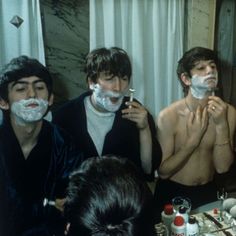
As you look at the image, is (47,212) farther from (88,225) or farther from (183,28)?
(183,28)

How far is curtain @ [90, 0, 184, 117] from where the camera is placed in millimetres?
1044

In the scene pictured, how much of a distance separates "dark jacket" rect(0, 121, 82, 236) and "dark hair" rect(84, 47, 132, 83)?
0.22 meters

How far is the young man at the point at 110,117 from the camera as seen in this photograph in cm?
101

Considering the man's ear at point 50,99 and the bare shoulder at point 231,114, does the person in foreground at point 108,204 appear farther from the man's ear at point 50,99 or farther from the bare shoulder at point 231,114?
the bare shoulder at point 231,114

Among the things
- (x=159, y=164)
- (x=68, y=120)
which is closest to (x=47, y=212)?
(x=68, y=120)

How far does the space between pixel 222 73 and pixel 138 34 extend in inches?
12.8

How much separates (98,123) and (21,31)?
15.3 inches

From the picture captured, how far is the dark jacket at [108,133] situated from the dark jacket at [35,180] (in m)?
0.03

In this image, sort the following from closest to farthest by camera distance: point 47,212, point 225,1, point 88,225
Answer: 1. point 88,225
2. point 47,212
3. point 225,1

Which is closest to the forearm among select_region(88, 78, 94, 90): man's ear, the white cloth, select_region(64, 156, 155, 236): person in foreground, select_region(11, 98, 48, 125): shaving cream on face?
the white cloth

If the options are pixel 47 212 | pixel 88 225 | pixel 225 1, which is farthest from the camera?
pixel 225 1

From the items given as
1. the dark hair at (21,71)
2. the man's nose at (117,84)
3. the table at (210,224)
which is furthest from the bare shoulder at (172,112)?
the dark hair at (21,71)

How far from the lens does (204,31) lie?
109 centimetres

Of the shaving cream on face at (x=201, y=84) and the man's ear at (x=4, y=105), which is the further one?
the shaving cream on face at (x=201, y=84)
